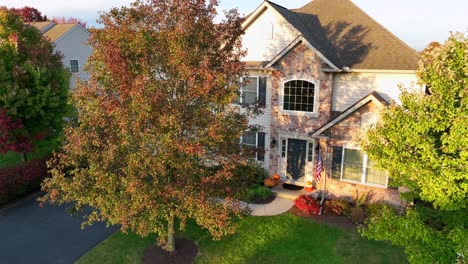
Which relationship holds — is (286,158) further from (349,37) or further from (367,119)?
(349,37)

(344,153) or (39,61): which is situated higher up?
(39,61)

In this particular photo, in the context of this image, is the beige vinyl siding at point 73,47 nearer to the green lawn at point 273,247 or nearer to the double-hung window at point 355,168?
the green lawn at point 273,247

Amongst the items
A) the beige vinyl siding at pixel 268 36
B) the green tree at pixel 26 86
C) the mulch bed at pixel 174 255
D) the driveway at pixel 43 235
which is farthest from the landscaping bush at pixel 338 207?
the green tree at pixel 26 86

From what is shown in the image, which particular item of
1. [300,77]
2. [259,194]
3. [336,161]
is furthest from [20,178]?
[336,161]

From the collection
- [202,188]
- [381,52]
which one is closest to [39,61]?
[202,188]

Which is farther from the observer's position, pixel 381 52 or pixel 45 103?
pixel 45 103

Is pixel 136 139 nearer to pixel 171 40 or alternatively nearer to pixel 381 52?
pixel 171 40
